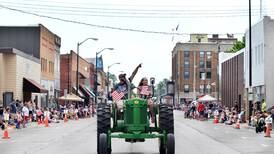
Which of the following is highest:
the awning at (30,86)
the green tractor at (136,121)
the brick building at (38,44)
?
the brick building at (38,44)

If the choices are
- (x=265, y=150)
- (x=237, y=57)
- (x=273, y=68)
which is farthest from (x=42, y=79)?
(x=265, y=150)

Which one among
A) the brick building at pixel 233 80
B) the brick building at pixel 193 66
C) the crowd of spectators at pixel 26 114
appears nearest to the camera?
the crowd of spectators at pixel 26 114

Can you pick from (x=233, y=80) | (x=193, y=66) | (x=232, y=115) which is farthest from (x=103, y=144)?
(x=193, y=66)

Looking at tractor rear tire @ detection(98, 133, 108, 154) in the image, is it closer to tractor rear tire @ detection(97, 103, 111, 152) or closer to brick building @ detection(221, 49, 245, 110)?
tractor rear tire @ detection(97, 103, 111, 152)

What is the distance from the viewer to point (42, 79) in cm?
6625

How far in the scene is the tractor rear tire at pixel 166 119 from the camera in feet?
55.6

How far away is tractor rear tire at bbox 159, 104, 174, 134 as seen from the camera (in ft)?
55.6

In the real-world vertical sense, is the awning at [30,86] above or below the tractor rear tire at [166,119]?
above

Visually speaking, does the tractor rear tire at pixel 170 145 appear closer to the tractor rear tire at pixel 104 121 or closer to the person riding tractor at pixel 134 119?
the person riding tractor at pixel 134 119

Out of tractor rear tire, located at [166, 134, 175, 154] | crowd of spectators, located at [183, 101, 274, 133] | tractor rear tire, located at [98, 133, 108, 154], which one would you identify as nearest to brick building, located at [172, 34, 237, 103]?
crowd of spectators, located at [183, 101, 274, 133]

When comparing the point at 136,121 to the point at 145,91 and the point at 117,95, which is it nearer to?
the point at 145,91

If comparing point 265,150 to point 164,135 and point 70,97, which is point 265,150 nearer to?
point 164,135

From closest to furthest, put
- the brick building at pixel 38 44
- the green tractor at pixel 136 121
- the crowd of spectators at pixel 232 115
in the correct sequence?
1. the green tractor at pixel 136 121
2. the crowd of spectators at pixel 232 115
3. the brick building at pixel 38 44

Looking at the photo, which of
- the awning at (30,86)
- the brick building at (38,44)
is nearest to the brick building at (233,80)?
the awning at (30,86)
